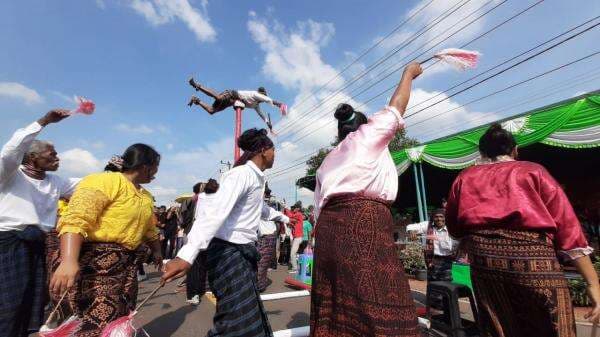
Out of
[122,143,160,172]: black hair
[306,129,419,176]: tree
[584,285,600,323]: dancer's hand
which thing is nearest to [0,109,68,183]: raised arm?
[122,143,160,172]: black hair

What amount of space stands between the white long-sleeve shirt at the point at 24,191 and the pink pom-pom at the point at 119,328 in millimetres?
1377

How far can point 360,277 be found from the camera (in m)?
1.58

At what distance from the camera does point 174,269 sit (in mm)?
1698

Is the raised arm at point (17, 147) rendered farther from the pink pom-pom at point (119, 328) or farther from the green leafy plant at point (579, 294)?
the green leafy plant at point (579, 294)

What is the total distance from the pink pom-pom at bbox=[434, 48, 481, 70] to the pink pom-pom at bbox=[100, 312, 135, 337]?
238 centimetres

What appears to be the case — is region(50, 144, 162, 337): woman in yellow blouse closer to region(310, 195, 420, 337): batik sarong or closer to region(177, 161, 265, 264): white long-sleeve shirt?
region(177, 161, 265, 264): white long-sleeve shirt

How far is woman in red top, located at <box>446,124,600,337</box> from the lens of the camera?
1.73 metres

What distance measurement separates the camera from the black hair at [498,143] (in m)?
2.10

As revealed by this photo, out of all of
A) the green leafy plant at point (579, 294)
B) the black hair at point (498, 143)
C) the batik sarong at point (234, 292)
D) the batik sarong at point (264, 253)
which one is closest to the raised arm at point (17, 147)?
the batik sarong at point (234, 292)

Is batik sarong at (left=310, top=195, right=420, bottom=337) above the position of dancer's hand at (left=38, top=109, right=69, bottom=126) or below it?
below

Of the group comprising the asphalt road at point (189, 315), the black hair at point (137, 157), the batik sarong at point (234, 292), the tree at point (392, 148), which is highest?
the tree at point (392, 148)

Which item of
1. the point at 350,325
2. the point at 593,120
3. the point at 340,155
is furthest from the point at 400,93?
the point at 593,120

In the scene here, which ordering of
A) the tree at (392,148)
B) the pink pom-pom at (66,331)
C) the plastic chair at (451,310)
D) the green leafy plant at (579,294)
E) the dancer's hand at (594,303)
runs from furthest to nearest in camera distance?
1. the tree at (392,148)
2. the green leafy plant at (579,294)
3. the plastic chair at (451,310)
4. the pink pom-pom at (66,331)
5. the dancer's hand at (594,303)

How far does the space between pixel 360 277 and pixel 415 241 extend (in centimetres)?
796
